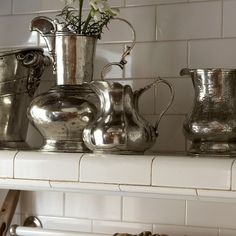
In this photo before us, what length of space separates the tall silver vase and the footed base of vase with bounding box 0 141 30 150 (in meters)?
0.09

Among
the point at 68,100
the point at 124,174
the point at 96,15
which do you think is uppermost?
the point at 96,15

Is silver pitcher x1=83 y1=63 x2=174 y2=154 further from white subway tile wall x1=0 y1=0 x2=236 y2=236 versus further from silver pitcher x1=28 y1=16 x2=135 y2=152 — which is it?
white subway tile wall x1=0 y1=0 x2=236 y2=236

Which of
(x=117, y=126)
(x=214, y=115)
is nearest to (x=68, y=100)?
(x=117, y=126)

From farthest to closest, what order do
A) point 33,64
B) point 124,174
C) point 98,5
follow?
1. point 33,64
2. point 98,5
3. point 124,174

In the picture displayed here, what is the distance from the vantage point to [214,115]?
0.98 m

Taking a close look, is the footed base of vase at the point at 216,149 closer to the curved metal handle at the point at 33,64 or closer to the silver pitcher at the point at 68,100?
the silver pitcher at the point at 68,100

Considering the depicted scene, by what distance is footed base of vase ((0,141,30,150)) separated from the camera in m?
1.13

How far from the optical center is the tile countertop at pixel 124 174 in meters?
0.86

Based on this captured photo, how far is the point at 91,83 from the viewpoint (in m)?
1.01

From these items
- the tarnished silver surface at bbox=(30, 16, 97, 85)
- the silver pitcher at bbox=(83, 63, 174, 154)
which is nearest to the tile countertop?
the silver pitcher at bbox=(83, 63, 174, 154)

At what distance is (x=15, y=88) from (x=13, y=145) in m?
0.11

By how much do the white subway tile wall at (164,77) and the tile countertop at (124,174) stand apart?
23cm

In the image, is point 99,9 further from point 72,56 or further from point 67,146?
point 67,146

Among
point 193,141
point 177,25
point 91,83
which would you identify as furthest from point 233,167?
point 177,25
